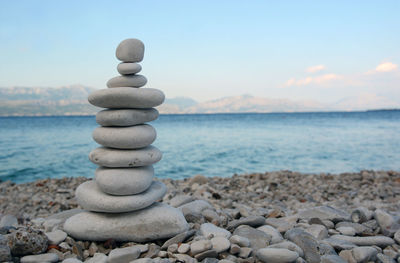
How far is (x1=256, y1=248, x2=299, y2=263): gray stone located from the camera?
10.2 feet

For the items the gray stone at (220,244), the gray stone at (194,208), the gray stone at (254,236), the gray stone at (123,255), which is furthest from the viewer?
the gray stone at (194,208)

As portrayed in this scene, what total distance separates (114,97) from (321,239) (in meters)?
3.08

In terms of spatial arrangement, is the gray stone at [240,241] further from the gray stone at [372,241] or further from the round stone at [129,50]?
the round stone at [129,50]

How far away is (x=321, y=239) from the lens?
155 inches

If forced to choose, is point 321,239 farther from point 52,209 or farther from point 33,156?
point 33,156

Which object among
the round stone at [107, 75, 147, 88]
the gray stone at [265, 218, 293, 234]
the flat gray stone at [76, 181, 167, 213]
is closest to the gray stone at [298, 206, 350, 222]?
the gray stone at [265, 218, 293, 234]

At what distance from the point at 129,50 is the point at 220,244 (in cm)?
260

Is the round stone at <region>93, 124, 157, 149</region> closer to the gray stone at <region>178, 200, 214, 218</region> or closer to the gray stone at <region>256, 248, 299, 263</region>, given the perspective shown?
the gray stone at <region>178, 200, 214, 218</region>

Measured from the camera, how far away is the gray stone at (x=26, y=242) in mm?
3244

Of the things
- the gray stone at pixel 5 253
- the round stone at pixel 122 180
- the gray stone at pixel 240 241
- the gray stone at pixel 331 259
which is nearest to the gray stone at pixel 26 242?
the gray stone at pixel 5 253

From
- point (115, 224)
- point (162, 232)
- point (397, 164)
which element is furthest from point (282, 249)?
point (397, 164)

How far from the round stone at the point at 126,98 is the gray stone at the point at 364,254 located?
2.86m

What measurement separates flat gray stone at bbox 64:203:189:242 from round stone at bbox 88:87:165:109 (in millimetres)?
1350

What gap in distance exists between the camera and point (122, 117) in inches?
154
